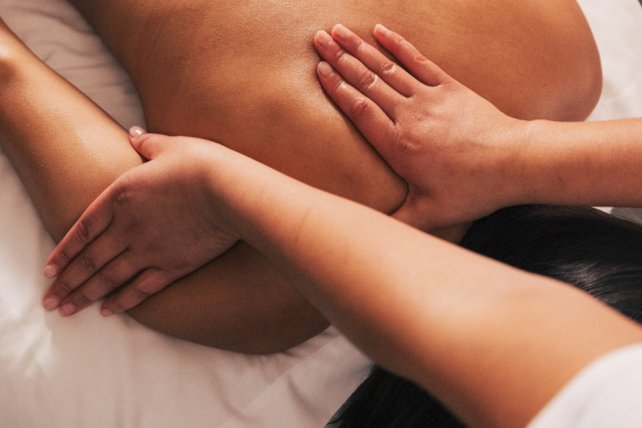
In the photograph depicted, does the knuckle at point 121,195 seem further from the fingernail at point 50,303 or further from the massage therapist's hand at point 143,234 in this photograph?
the fingernail at point 50,303

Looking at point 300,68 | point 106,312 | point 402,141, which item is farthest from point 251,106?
point 106,312

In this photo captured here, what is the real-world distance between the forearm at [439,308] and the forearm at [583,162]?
27 centimetres

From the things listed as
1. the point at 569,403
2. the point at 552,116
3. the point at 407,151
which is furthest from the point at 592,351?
the point at 552,116

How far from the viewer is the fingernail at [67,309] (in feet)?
2.49

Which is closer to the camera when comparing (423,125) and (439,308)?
(439,308)

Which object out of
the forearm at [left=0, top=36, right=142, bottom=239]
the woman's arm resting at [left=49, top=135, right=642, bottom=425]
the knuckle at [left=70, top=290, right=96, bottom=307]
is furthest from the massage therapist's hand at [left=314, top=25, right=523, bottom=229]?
the knuckle at [left=70, top=290, right=96, bottom=307]

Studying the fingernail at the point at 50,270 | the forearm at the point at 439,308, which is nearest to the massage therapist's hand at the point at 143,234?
the fingernail at the point at 50,270

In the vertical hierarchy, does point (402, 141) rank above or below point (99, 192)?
above

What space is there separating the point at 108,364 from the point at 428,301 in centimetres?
47

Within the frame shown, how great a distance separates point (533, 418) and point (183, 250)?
1.50ft

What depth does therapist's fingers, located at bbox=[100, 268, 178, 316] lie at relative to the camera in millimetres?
756

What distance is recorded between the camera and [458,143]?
724mm

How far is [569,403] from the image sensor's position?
365mm

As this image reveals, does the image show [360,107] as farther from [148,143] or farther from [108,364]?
[108,364]
